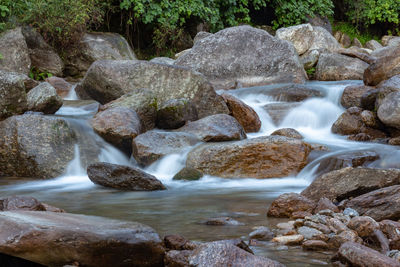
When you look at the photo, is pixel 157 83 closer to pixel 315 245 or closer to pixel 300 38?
pixel 315 245

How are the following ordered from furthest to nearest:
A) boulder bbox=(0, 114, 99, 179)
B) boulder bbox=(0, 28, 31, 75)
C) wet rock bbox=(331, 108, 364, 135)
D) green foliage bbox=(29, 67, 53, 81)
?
green foliage bbox=(29, 67, 53, 81)
boulder bbox=(0, 28, 31, 75)
wet rock bbox=(331, 108, 364, 135)
boulder bbox=(0, 114, 99, 179)

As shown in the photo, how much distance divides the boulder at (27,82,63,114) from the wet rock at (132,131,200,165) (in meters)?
1.99

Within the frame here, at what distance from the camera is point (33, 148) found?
7047 millimetres

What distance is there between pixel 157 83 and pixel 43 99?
2139 millimetres

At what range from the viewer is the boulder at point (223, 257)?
2.66m

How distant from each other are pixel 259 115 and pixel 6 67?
5.83 meters

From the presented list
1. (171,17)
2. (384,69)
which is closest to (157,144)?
(384,69)

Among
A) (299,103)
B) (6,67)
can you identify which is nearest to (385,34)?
(299,103)

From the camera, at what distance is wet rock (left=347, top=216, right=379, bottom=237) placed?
11.4 ft

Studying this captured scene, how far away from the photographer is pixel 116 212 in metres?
4.67

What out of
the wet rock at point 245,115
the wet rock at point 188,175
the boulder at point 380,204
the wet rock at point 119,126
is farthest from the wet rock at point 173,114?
the boulder at point 380,204

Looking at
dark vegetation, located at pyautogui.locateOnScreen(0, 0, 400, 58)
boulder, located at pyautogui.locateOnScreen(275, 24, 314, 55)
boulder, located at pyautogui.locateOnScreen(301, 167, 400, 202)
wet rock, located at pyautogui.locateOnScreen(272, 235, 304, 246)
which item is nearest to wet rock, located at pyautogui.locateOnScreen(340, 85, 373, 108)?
boulder, located at pyautogui.locateOnScreen(301, 167, 400, 202)

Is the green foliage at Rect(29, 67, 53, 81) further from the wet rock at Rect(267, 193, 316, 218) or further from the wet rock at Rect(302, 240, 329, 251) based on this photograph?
the wet rock at Rect(302, 240, 329, 251)

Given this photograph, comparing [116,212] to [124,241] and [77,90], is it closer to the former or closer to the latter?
[124,241]
